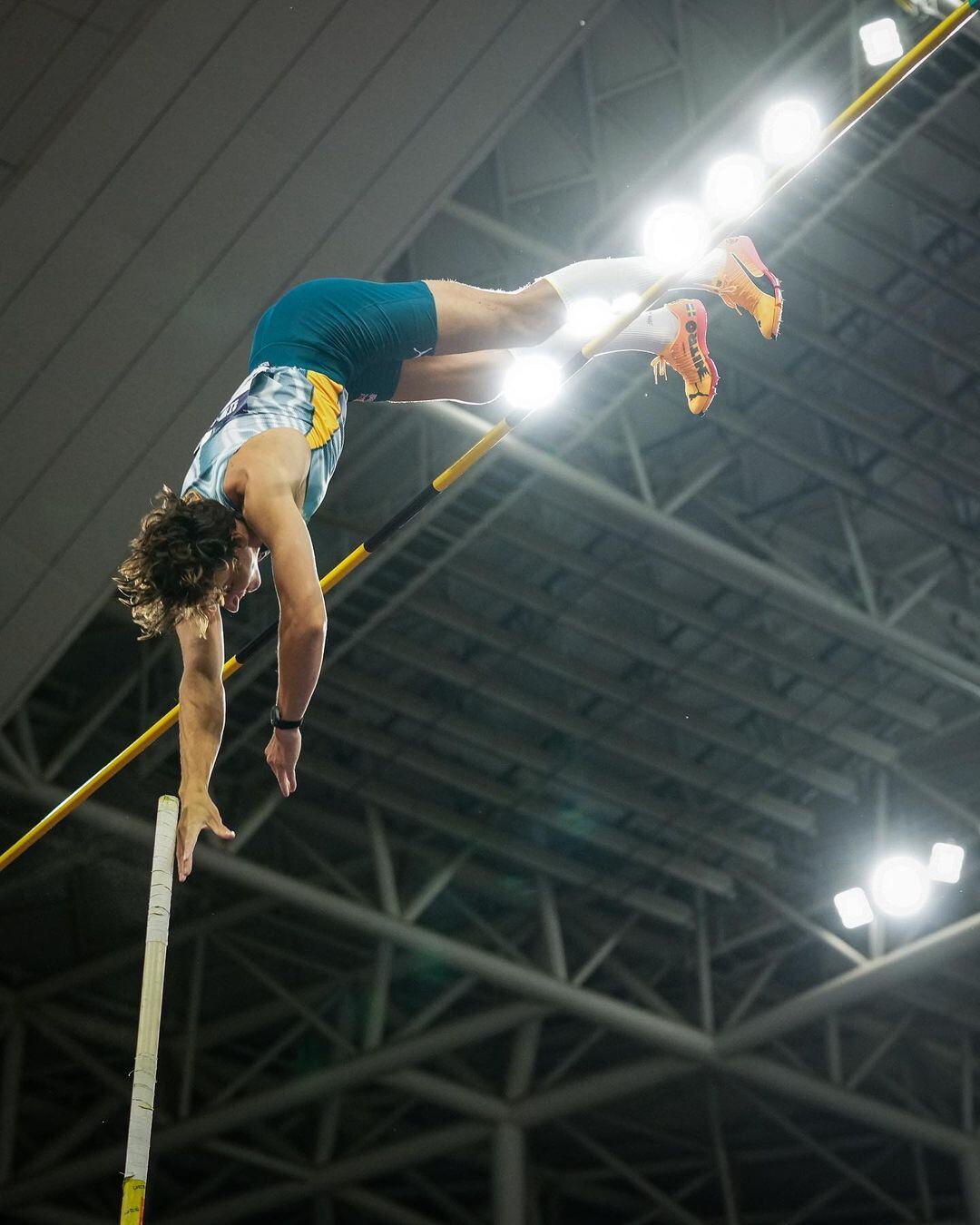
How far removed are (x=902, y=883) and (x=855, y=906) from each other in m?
0.57

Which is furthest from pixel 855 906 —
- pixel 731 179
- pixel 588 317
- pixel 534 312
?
pixel 534 312

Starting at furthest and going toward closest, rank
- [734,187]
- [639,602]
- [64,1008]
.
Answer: [64,1008]
[639,602]
[734,187]

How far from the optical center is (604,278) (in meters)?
5.80

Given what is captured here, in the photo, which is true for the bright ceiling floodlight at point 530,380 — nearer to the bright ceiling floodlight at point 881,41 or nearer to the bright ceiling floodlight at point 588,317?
the bright ceiling floodlight at point 588,317

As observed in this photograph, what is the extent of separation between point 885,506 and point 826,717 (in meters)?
2.43

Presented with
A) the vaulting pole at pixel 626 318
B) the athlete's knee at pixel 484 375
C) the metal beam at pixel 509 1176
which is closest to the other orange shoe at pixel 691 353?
the vaulting pole at pixel 626 318

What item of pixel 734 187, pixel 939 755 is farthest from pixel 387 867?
pixel 734 187

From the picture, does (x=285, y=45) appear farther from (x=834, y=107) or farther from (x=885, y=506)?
(x=885, y=506)

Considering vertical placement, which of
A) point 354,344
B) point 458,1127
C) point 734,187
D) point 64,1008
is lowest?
point 354,344

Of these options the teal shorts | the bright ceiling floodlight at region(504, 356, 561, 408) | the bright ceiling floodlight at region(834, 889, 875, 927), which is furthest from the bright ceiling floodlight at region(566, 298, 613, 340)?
the bright ceiling floodlight at region(834, 889, 875, 927)

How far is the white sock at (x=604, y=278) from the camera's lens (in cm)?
571

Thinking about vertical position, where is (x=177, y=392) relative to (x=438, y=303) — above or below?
above

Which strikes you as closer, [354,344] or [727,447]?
[354,344]

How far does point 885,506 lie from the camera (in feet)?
40.1
